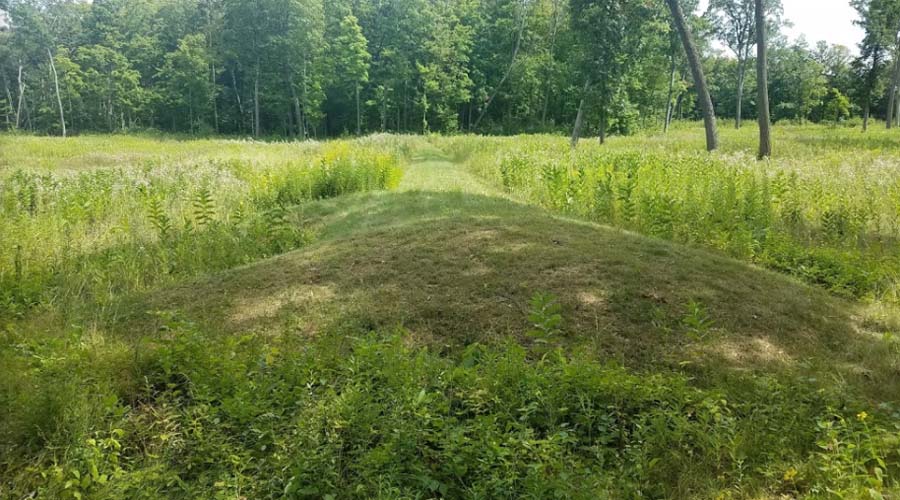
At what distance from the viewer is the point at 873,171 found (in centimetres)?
889

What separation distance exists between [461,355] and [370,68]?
48.5 m

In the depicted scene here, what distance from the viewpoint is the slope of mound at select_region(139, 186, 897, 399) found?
3.96 meters

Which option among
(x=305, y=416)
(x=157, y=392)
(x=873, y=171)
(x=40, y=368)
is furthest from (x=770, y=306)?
(x=873, y=171)

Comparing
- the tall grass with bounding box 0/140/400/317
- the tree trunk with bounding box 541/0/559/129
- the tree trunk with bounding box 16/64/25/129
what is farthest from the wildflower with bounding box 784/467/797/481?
the tree trunk with bounding box 16/64/25/129

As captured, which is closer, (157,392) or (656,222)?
(157,392)

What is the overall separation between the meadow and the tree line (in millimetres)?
33406

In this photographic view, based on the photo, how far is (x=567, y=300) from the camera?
4.55m

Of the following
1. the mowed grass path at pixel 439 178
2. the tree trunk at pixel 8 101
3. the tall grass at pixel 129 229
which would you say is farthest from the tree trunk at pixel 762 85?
the tree trunk at pixel 8 101

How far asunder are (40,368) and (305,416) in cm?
180

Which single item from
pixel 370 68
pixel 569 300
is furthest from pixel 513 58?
pixel 569 300

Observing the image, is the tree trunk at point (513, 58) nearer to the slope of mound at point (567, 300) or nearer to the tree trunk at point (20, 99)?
the slope of mound at point (567, 300)

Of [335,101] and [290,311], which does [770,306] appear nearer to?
[290,311]

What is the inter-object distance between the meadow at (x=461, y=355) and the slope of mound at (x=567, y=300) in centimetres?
3

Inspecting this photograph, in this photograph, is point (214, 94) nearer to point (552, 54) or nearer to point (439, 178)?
point (552, 54)
